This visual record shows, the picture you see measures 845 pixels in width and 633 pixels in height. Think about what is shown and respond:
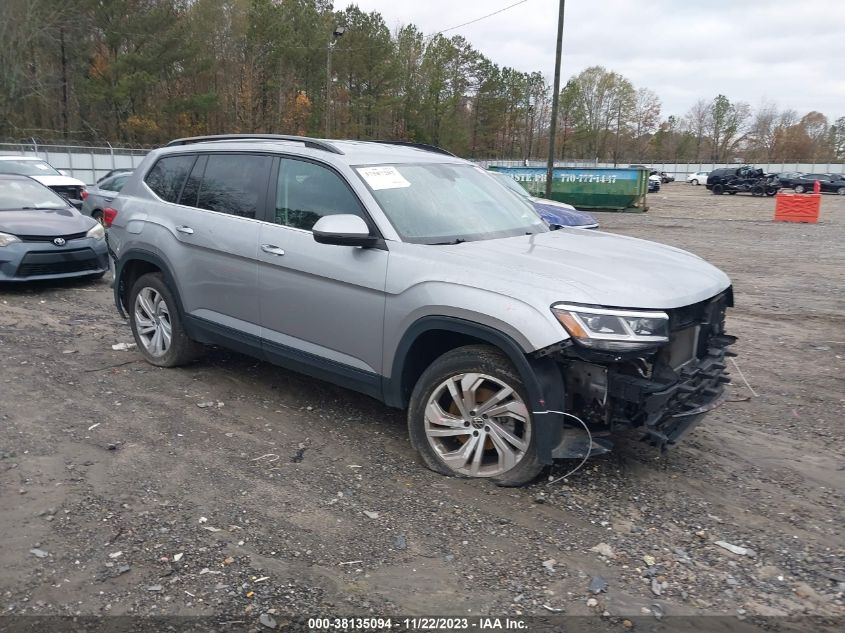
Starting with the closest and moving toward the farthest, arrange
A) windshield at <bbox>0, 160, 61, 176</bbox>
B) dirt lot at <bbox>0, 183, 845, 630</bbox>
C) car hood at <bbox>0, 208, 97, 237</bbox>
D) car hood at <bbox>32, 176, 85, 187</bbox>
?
dirt lot at <bbox>0, 183, 845, 630</bbox>
car hood at <bbox>0, 208, 97, 237</bbox>
car hood at <bbox>32, 176, 85, 187</bbox>
windshield at <bbox>0, 160, 61, 176</bbox>

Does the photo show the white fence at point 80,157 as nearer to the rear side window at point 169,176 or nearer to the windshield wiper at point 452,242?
the rear side window at point 169,176

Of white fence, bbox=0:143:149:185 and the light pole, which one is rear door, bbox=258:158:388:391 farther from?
the light pole

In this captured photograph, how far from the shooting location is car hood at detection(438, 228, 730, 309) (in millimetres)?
3576

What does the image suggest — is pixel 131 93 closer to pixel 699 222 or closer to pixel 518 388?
pixel 699 222

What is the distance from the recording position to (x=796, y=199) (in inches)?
995

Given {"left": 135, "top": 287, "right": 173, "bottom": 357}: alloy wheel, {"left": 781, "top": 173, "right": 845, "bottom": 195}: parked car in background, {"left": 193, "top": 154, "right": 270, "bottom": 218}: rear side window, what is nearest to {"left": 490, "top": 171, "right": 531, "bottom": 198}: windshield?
{"left": 193, "top": 154, "right": 270, "bottom": 218}: rear side window

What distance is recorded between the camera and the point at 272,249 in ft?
15.6

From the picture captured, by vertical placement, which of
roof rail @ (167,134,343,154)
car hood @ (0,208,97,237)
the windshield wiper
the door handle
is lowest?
car hood @ (0,208,97,237)

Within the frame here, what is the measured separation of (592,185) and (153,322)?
25.3 m

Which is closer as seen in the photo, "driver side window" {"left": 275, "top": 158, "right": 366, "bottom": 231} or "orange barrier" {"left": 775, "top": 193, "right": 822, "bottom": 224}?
"driver side window" {"left": 275, "top": 158, "right": 366, "bottom": 231}

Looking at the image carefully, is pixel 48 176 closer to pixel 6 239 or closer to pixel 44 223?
pixel 44 223

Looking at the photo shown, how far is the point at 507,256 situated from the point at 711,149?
112m

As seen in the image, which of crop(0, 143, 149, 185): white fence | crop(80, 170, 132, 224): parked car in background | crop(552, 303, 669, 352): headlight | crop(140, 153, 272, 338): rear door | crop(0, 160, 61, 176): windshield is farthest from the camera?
crop(0, 143, 149, 185): white fence

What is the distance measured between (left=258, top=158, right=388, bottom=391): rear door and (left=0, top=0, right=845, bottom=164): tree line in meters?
29.7
